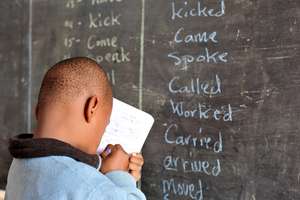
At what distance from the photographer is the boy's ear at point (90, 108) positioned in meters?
1.12

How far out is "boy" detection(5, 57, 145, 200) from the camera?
3.37 feet

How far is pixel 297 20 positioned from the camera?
4.44 ft

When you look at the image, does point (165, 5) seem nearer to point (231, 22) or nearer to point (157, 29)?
point (157, 29)

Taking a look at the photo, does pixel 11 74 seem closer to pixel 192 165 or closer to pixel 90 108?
pixel 192 165

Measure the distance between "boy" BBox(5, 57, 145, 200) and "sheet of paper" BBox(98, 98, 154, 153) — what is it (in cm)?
22

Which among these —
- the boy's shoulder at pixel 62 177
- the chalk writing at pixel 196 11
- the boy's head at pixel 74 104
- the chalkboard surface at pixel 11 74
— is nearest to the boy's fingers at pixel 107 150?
the boy's head at pixel 74 104

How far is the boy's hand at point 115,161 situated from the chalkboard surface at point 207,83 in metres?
0.34

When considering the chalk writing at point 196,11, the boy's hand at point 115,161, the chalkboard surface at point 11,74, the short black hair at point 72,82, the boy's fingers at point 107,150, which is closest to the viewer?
the short black hair at point 72,82

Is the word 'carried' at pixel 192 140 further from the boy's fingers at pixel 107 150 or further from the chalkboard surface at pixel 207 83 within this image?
the boy's fingers at pixel 107 150

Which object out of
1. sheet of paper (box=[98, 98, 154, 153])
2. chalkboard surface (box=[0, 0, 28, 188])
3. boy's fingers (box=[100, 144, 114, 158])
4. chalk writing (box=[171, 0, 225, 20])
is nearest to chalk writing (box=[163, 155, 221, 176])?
sheet of paper (box=[98, 98, 154, 153])

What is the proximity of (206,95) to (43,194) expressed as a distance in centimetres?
69

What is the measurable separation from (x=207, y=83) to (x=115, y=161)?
1.45 feet

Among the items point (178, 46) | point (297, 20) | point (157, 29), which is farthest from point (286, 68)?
point (157, 29)

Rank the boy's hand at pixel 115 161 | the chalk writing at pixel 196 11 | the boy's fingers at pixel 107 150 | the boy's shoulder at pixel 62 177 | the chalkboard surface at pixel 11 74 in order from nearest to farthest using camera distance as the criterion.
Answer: the boy's shoulder at pixel 62 177
the boy's hand at pixel 115 161
the boy's fingers at pixel 107 150
the chalk writing at pixel 196 11
the chalkboard surface at pixel 11 74
